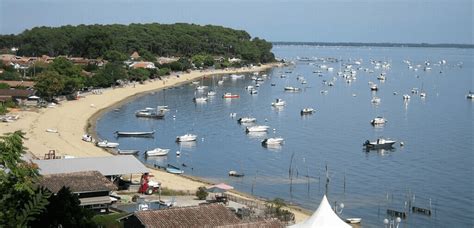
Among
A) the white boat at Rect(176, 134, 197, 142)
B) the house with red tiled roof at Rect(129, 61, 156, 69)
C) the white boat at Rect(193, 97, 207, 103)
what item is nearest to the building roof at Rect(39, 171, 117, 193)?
the white boat at Rect(176, 134, 197, 142)

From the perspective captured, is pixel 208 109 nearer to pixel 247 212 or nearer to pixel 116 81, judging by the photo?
pixel 116 81

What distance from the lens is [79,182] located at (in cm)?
1842

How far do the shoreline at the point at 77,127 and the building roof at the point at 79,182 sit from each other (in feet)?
4.81

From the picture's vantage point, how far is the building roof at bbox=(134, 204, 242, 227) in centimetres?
1440

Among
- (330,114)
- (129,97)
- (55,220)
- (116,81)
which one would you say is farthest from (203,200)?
(116,81)

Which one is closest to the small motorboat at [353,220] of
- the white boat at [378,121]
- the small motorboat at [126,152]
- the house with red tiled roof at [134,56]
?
the small motorboat at [126,152]

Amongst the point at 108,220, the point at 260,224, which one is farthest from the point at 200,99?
the point at 260,224

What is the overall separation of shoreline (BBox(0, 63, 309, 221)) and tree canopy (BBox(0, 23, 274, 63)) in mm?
22331

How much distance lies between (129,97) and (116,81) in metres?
4.72

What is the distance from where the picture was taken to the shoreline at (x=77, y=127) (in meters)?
26.0

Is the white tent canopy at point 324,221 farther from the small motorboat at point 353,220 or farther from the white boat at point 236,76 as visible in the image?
the white boat at point 236,76

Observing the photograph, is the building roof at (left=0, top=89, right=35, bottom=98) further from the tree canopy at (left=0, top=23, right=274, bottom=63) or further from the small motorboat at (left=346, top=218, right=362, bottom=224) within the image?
the small motorboat at (left=346, top=218, right=362, bottom=224)

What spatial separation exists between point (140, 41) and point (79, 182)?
7118 centimetres

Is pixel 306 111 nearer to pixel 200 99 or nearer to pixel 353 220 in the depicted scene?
pixel 200 99
